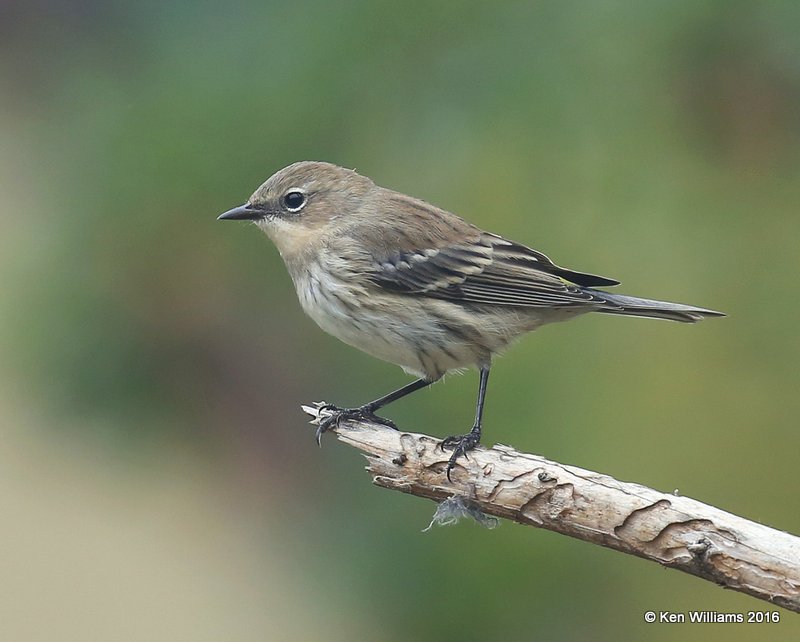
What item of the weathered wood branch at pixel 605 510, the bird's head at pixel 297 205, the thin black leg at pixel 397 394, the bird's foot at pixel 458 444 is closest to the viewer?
the weathered wood branch at pixel 605 510

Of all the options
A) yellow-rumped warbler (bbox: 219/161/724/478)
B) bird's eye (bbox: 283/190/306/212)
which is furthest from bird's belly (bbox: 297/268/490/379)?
bird's eye (bbox: 283/190/306/212)

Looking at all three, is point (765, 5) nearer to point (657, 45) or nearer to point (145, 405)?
point (657, 45)

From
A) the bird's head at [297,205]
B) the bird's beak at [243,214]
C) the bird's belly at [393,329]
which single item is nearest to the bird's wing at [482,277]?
the bird's belly at [393,329]

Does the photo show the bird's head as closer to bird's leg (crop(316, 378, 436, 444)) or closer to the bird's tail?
bird's leg (crop(316, 378, 436, 444))

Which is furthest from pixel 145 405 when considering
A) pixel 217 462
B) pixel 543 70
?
pixel 543 70

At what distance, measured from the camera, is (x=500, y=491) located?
13.5ft

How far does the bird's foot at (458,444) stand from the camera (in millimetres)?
4305

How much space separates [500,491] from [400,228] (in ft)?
5.72

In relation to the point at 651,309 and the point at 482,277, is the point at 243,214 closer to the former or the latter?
the point at 482,277

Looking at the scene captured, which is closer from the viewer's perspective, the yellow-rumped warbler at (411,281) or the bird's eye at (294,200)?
the yellow-rumped warbler at (411,281)

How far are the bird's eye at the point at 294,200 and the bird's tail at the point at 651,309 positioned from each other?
60.5 inches

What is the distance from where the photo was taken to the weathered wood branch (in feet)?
11.6

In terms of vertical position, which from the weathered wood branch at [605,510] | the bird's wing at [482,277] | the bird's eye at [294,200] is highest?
the bird's eye at [294,200]

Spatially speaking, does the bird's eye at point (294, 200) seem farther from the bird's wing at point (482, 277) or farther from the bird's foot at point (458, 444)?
the bird's foot at point (458, 444)
